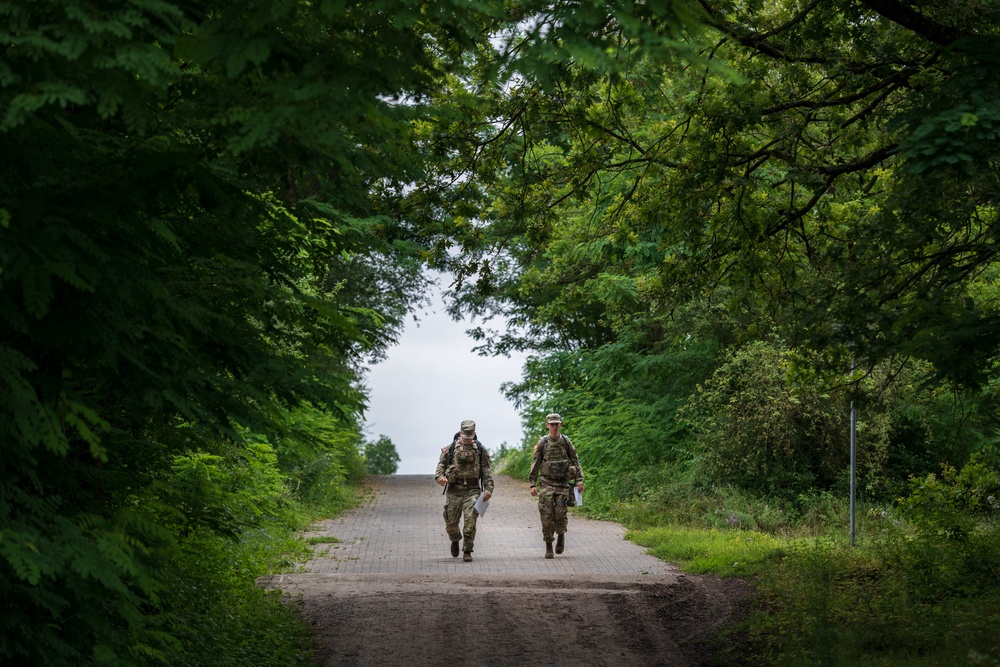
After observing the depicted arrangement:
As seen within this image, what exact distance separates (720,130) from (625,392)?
1891cm

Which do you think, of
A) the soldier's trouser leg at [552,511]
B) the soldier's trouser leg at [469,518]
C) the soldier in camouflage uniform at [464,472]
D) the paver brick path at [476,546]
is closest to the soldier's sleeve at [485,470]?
the soldier in camouflage uniform at [464,472]

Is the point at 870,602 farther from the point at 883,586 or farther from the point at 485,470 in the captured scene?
the point at 485,470

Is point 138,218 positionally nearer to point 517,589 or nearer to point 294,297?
point 294,297

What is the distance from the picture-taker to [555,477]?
1883 centimetres

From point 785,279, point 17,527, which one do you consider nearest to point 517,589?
point 785,279

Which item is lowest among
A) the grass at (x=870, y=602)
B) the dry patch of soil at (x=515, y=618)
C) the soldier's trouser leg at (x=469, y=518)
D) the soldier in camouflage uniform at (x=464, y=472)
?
the dry patch of soil at (x=515, y=618)

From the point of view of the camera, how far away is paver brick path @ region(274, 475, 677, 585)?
56.6 feet

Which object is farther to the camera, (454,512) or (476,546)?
(476,546)

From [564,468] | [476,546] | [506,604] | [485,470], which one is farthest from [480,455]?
[506,604]

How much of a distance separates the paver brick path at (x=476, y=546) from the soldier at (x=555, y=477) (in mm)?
587

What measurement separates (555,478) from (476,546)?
285 centimetres

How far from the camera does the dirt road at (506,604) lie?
36.7 ft

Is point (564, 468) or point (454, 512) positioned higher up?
point (564, 468)

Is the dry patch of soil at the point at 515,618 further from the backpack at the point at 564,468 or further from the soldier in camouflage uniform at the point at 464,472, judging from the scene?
the backpack at the point at 564,468
